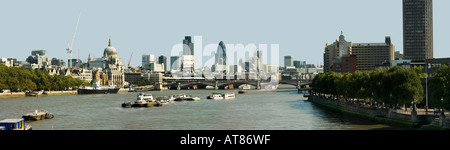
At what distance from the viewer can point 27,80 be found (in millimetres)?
135500

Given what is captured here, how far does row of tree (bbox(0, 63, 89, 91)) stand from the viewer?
12775 cm

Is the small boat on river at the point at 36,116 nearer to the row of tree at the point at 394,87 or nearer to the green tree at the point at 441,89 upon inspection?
the row of tree at the point at 394,87

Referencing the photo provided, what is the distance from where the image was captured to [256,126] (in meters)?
51.9

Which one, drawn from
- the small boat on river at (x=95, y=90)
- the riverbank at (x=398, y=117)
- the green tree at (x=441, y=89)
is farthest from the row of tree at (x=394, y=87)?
the small boat on river at (x=95, y=90)

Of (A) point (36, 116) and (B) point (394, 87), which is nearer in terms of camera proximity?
(B) point (394, 87)

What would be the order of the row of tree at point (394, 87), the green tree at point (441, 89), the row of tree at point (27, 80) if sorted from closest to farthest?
the green tree at point (441, 89) < the row of tree at point (394, 87) < the row of tree at point (27, 80)

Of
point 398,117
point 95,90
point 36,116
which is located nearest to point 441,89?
point 398,117

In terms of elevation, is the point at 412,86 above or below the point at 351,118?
above

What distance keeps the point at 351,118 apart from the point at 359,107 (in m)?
4.59

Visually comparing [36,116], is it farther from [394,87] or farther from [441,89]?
[441,89]

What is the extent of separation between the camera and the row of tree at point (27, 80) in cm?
12775
